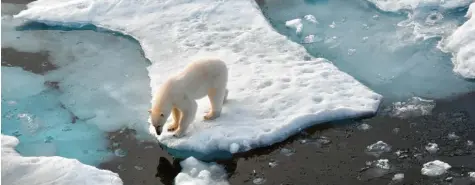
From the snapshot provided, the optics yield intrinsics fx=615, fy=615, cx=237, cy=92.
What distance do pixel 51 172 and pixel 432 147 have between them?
350 cm

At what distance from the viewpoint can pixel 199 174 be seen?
5.50m

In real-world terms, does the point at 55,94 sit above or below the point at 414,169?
below

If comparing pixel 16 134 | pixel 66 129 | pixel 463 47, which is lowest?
pixel 16 134

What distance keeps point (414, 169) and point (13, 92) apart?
15.0 feet

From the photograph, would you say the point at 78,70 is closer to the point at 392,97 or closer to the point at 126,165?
the point at 126,165

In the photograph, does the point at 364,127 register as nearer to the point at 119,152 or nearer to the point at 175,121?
the point at 175,121

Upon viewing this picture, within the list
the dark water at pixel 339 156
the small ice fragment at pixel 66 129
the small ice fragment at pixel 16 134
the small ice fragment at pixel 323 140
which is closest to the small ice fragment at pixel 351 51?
the dark water at pixel 339 156

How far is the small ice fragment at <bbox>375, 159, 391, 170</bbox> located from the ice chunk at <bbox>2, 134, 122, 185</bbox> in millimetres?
2332

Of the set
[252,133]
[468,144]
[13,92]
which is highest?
[468,144]

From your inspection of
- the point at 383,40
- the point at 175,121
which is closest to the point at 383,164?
the point at 175,121

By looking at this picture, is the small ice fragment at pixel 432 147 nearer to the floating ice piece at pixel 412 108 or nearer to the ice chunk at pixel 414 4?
the floating ice piece at pixel 412 108

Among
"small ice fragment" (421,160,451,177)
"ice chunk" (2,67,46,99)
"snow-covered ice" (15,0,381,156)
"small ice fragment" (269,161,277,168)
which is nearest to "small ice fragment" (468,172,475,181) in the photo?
"small ice fragment" (421,160,451,177)

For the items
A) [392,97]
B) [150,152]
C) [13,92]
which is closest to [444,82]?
[392,97]

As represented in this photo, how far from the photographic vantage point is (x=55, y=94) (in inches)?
280
